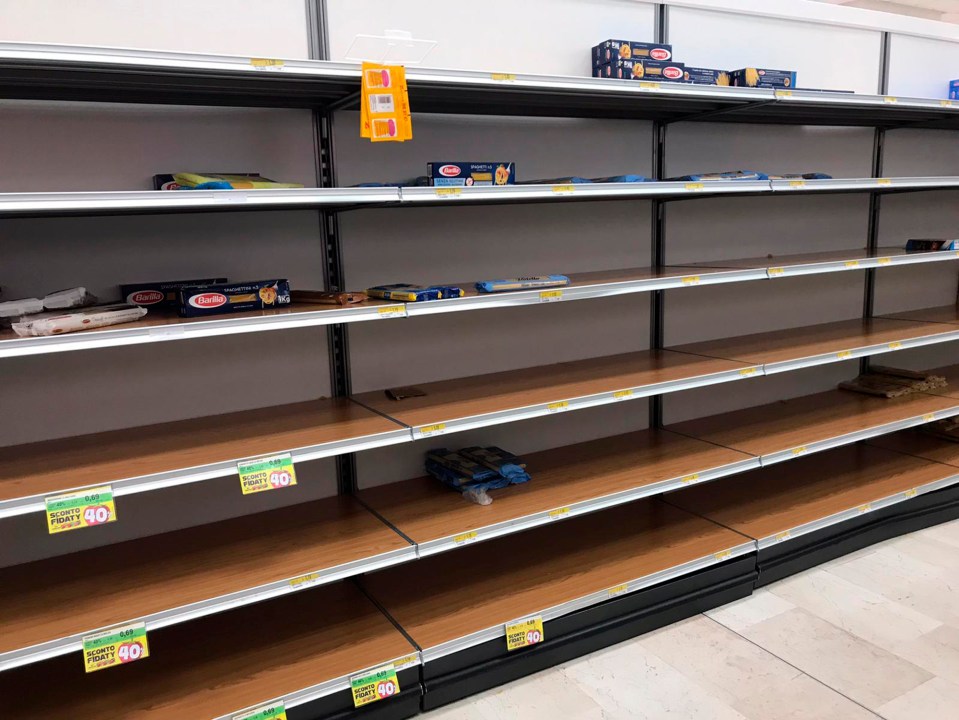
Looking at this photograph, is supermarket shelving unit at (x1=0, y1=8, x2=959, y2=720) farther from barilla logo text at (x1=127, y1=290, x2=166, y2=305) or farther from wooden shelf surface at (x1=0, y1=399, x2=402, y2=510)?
barilla logo text at (x1=127, y1=290, x2=166, y2=305)

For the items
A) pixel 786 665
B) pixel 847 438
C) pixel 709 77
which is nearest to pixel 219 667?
pixel 786 665

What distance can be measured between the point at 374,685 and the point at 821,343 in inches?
88.9

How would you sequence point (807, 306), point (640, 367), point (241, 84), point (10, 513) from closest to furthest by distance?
point (10, 513) < point (241, 84) < point (640, 367) < point (807, 306)

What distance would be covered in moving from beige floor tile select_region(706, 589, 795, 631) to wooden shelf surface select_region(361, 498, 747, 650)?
210 mm

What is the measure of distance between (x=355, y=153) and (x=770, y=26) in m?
1.98

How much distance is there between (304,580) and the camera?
204 centimetres

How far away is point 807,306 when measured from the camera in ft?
12.0

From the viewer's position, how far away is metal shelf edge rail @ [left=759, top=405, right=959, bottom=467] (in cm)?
285

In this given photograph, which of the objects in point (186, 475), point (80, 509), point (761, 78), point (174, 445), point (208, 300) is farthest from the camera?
point (761, 78)

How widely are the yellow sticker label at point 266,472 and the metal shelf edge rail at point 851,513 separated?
1735 mm

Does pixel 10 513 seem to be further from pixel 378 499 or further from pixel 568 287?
pixel 568 287

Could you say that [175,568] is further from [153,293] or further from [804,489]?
[804,489]

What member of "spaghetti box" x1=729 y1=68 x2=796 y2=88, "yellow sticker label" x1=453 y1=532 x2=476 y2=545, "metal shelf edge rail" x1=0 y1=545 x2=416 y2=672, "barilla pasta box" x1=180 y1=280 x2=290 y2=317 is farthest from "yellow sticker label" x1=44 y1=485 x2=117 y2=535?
"spaghetti box" x1=729 y1=68 x2=796 y2=88

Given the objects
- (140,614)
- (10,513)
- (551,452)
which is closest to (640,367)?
(551,452)
